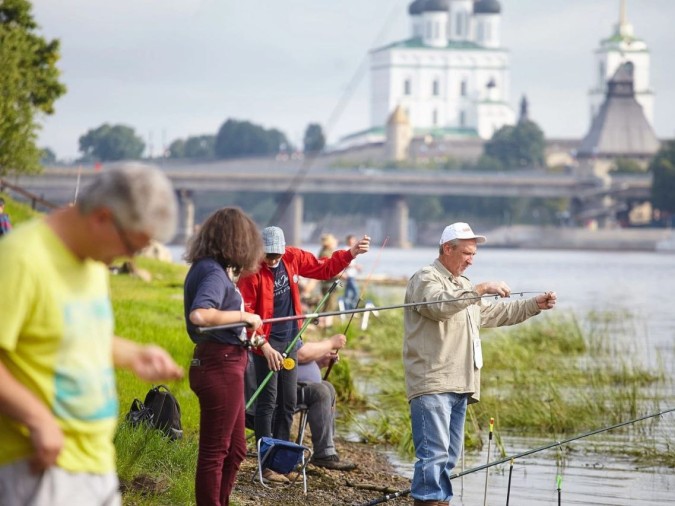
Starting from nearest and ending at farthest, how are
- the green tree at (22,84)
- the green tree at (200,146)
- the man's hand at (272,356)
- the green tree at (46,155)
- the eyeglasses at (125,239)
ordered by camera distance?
the eyeglasses at (125,239)
the man's hand at (272,356)
the green tree at (22,84)
the green tree at (46,155)
the green tree at (200,146)

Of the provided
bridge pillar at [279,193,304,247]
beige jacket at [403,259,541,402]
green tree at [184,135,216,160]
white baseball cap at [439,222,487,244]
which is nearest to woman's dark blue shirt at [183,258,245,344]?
beige jacket at [403,259,541,402]

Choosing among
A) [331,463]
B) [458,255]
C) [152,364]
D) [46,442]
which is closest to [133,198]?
[152,364]

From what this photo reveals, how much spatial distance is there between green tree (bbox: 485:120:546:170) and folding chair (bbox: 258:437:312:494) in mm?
147446

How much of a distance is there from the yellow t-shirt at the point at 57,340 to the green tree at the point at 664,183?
11382 centimetres

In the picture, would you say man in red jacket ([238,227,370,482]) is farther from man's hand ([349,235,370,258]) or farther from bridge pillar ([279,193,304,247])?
bridge pillar ([279,193,304,247])

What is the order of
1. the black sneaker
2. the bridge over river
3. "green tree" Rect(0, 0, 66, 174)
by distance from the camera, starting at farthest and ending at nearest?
the bridge over river → "green tree" Rect(0, 0, 66, 174) → the black sneaker

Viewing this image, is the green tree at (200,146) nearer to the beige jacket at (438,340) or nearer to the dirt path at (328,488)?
the dirt path at (328,488)

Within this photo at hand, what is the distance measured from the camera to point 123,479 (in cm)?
668

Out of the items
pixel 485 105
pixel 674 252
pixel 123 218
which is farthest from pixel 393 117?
pixel 123 218

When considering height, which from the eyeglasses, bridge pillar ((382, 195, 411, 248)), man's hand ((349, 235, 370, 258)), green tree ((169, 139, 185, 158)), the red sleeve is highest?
green tree ((169, 139, 185, 158))

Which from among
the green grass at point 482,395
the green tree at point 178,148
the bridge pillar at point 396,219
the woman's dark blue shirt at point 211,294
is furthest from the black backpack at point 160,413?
the green tree at point 178,148

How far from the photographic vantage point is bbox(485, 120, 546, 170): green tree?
511 feet

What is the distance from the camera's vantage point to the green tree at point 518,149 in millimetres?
155625

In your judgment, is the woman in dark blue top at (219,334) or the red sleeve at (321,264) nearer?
the woman in dark blue top at (219,334)
